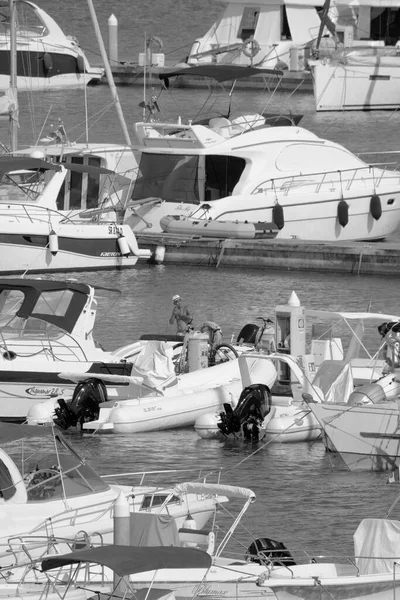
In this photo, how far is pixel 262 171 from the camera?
37938 millimetres

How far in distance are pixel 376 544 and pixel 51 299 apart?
36.3 feet

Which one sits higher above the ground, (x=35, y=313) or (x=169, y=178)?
(x=35, y=313)

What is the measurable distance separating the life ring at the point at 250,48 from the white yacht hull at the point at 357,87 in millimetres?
3512

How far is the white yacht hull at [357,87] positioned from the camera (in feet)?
198

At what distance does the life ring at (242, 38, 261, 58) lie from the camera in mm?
64000

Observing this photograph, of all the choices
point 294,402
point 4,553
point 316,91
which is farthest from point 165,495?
point 316,91

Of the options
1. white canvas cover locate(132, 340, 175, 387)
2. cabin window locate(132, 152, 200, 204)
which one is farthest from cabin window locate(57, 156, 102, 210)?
white canvas cover locate(132, 340, 175, 387)

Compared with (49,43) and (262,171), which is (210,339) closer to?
(262,171)

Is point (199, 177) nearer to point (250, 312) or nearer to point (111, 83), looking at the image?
point (111, 83)

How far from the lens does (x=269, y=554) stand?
14.7 m

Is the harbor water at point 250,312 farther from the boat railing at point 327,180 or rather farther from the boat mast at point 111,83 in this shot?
the boat railing at point 327,180

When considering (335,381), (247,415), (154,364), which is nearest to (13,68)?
(154,364)

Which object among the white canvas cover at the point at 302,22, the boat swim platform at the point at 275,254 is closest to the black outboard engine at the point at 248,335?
A: the boat swim platform at the point at 275,254

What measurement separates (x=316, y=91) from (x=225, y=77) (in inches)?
727
